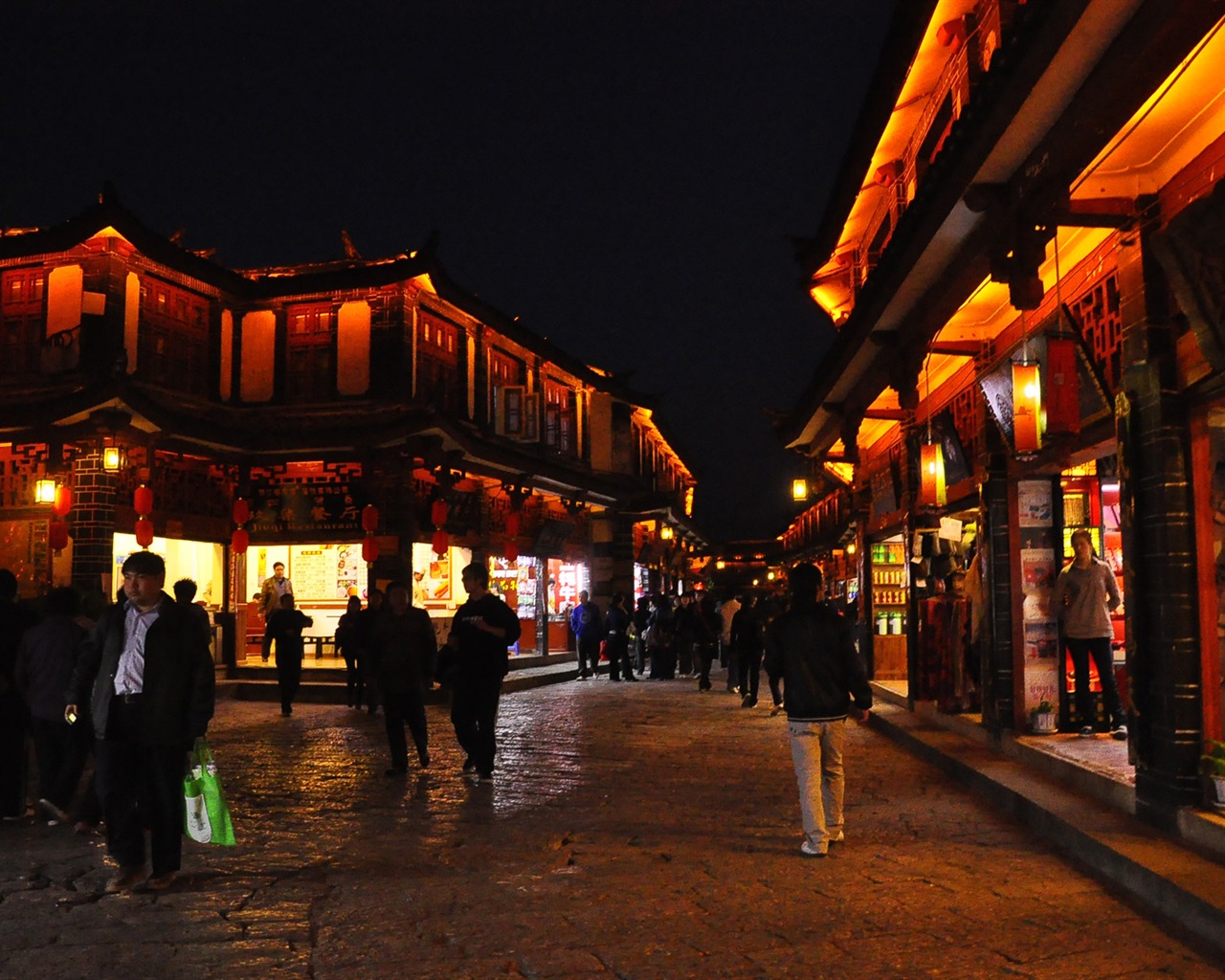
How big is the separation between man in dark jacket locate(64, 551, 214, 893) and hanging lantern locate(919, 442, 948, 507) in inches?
346

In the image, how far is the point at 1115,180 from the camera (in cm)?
725

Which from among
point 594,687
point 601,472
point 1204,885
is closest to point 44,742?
point 1204,885

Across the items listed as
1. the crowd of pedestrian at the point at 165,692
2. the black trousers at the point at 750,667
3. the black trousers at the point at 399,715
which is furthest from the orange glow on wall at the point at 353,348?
the black trousers at the point at 399,715

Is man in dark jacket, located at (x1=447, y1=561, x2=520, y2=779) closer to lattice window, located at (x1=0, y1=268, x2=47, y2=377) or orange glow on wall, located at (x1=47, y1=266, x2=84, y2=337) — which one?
orange glow on wall, located at (x1=47, y1=266, x2=84, y2=337)

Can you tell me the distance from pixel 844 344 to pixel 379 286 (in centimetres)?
1260

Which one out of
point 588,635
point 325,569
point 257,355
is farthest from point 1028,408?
point 257,355

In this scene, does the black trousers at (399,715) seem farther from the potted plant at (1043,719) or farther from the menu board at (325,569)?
the menu board at (325,569)

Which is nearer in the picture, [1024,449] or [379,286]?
[1024,449]

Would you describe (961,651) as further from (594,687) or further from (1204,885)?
(594,687)

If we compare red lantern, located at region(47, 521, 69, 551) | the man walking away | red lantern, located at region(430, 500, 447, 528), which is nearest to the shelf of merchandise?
the man walking away

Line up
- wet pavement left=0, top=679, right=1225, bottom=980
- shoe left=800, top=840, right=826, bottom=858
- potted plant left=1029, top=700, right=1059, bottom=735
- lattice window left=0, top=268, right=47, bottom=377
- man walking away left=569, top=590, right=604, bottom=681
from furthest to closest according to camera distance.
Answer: man walking away left=569, top=590, right=604, bottom=681, lattice window left=0, top=268, right=47, bottom=377, potted plant left=1029, top=700, right=1059, bottom=735, shoe left=800, top=840, right=826, bottom=858, wet pavement left=0, top=679, right=1225, bottom=980

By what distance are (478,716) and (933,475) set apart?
5.97 metres

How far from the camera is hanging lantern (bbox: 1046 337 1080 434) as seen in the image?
8070 millimetres

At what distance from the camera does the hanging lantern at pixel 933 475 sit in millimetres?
12719
